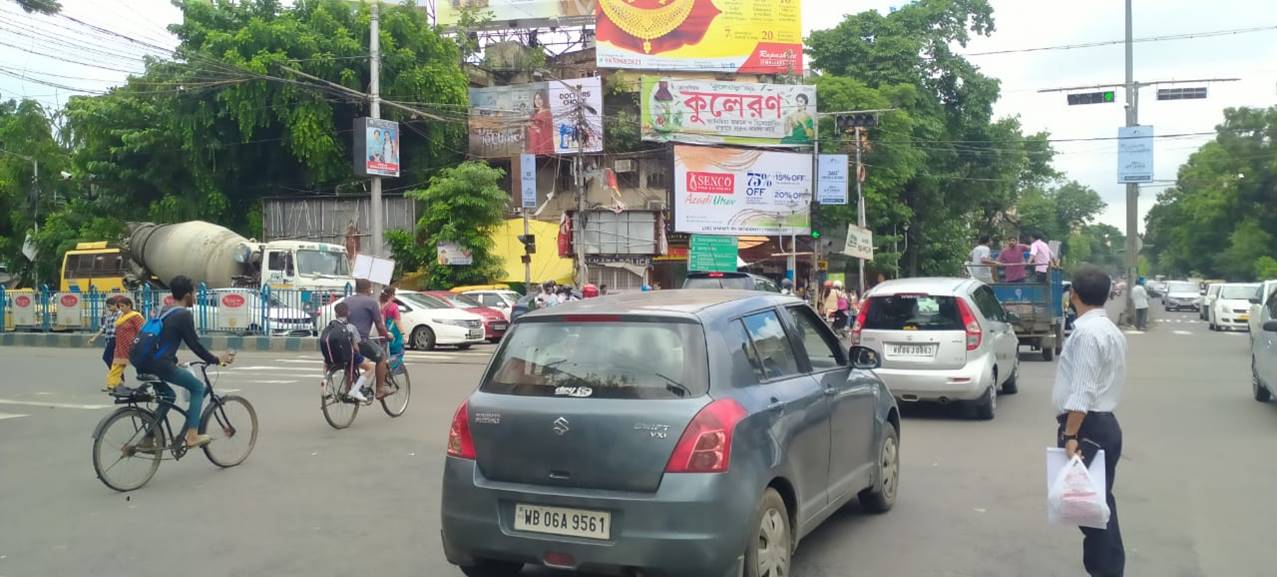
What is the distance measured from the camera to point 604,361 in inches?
182

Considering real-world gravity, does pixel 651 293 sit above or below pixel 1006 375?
above

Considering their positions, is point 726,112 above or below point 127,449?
above

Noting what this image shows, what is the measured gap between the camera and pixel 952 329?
10586 millimetres

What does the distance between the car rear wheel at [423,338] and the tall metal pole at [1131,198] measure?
69.6ft

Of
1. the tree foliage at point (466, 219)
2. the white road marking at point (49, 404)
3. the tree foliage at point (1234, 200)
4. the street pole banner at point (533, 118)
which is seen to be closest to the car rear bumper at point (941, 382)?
the white road marking at point (49, 404)

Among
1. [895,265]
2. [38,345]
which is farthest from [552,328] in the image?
[895,265]

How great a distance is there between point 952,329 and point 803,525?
244 inches

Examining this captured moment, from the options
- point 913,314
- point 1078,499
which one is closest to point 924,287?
point 913,314

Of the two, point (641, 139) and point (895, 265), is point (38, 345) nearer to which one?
point (641, 139)

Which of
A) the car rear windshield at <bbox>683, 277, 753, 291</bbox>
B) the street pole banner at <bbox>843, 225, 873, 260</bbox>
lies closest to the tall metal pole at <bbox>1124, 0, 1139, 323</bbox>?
the street pole banner at <bbox>843, 225, 873, 260</bbox>

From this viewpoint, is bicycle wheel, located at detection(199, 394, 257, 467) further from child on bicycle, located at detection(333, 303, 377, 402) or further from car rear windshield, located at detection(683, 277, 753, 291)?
car rear windshield, located at detection(683, 277, 753, 291)

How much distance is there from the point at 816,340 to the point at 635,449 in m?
2.11

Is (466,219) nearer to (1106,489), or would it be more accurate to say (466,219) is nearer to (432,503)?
(432,503)

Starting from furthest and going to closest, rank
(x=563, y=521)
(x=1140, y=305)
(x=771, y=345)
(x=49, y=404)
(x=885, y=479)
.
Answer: (x=1140, y=305), (x=49, y=404), (x=885, y=479), (x=771, y=345), (x=563, y=521)
